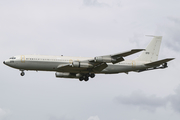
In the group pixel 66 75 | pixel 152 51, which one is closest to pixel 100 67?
pixel 66 75

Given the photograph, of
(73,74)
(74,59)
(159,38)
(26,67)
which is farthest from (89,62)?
(159,38)

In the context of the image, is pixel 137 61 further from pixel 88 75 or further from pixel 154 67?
pixel 88 75

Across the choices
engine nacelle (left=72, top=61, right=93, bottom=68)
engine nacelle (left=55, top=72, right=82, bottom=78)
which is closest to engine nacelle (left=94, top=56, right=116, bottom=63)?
engine nacelle (left=72, top=61, right=93, bottom=68)

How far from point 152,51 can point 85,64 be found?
1653 centimetres

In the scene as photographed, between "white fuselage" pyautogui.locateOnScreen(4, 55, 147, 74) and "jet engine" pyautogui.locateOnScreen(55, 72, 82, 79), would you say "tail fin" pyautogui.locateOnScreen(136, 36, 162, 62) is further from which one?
"jet engine" pyautogui.locateOnScreen(55, 72, 82, 79)

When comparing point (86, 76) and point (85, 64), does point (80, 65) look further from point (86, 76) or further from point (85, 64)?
point (86, 76)

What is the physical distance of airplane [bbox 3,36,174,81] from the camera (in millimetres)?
60125

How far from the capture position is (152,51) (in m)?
69.4

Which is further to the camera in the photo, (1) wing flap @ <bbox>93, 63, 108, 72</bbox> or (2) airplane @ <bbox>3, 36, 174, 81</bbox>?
(1) wing flap @ <bbox>93, 63, 108, 72</bbox>

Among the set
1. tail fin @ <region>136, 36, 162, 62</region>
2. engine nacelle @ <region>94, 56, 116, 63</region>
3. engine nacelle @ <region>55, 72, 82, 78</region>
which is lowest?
engine nacelle @ <region>55, 72, 82, 78</region>

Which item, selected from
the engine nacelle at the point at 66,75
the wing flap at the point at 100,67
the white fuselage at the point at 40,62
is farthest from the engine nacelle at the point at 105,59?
the engine nacelle at the point at 66,75

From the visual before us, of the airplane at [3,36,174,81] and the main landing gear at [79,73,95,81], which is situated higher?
the airplane at [3,36,174,81]

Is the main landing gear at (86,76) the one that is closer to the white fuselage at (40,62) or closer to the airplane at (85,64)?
the airplane at (85,64)

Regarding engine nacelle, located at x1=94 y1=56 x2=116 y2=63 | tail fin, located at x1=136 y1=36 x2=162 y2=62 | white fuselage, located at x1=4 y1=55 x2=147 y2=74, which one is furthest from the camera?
tail fin, located at x1=136 y1=36 x2=162 y2=62
